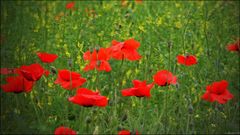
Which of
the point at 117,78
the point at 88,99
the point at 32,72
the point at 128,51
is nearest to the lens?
the point at 88,99

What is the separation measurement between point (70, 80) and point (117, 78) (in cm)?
65

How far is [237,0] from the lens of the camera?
4578mm

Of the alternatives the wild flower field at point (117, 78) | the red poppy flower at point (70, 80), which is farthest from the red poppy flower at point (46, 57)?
the red poppy flower at point (70, 80)

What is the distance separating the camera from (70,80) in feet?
6.84

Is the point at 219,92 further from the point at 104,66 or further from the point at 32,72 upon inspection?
the point at 32,72

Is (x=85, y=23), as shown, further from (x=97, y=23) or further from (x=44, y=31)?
(x=44, y=31)

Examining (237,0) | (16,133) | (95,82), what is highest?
(237,0)

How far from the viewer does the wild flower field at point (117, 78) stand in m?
2.13

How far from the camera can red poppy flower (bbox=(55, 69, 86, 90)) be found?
6.79ft

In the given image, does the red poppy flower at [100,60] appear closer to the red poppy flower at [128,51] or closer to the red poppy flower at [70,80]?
the red poppy flower at [128,51]

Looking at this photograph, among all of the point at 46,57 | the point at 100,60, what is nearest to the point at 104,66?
the point at 100,60

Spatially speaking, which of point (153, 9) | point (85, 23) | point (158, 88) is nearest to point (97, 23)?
point (85, 23)

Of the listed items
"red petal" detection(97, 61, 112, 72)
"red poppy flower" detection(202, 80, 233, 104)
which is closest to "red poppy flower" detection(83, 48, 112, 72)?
"red petal" detection(97, 61, 112, 72)

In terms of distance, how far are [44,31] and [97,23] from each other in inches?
17.3
